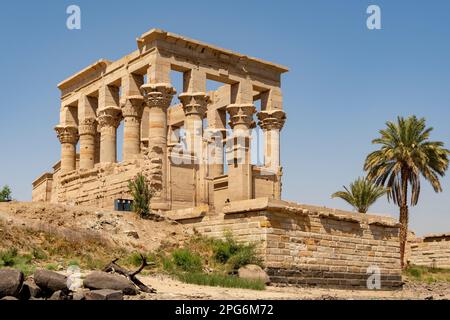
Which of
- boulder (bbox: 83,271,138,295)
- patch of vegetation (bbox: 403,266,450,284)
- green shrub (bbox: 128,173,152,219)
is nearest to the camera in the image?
boulder (bbox: 83,271,138,295)

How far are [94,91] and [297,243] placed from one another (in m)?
16.1

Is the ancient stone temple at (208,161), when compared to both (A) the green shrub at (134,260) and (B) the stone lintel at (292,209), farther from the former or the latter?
(A) the green shrub at (134,260)

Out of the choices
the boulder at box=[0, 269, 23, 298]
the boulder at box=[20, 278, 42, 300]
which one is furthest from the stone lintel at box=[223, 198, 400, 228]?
the boulder at box=[0, 269, 23, 298]

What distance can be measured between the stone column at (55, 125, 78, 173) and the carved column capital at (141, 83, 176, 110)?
9568 millimetres

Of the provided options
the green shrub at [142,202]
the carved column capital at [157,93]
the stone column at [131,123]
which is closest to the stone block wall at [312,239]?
the green shrub at [142,202]

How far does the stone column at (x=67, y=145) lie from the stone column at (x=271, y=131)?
10.6 m

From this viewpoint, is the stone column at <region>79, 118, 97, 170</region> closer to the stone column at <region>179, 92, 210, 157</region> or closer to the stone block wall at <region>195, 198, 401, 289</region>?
the stone column at <region>179, 92, 210, 157</region>

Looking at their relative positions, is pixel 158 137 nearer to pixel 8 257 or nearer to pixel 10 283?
pixel 8 257

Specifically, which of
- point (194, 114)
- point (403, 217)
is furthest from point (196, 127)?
point (403, 217)

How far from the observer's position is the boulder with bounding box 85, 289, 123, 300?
12867mm

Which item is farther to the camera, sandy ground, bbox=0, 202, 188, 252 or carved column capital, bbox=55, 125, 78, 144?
carved column capital, bbox=55, 125, 78, 144

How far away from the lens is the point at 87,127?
1398 inches

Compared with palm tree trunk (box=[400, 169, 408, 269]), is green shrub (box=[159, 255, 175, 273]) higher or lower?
lower
